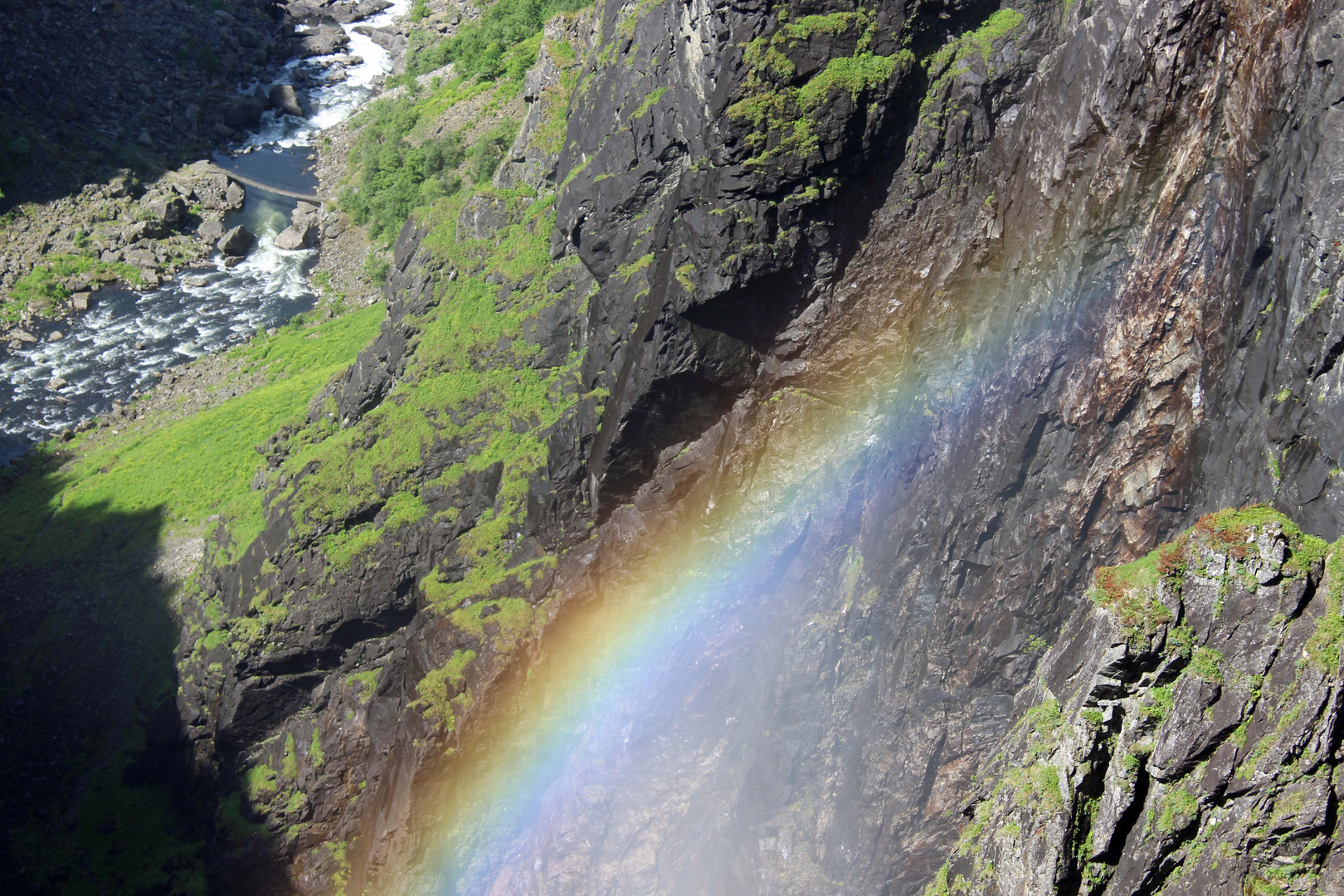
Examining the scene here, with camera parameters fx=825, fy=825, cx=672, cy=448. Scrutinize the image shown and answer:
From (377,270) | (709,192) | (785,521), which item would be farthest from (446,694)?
(377,270)

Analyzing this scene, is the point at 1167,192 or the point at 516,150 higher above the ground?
the point at 1167,192

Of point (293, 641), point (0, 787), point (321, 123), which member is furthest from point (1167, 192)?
point (321, 123)

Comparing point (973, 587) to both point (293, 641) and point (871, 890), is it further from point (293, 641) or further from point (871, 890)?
point (293, 641)

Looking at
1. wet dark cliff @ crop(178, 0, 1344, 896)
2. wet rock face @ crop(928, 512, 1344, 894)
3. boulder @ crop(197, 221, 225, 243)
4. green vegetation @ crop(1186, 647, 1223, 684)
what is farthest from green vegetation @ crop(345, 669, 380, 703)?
boulder @ crop(197, 221, 225, 243)

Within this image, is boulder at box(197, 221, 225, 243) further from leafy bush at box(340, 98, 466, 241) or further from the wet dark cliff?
the wet dark cliff

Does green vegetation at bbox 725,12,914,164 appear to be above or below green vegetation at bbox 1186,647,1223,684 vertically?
above

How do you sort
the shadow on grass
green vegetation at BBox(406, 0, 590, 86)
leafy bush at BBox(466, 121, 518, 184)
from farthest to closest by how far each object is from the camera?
green vegetation at BBox(406, 0, 590, 86)
leafy bush at BBox(466, 121, 518, 184)
the shadow on grass

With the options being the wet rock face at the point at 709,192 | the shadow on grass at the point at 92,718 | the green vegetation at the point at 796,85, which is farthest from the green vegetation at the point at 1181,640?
the shadow on grass at the point at 92,718
